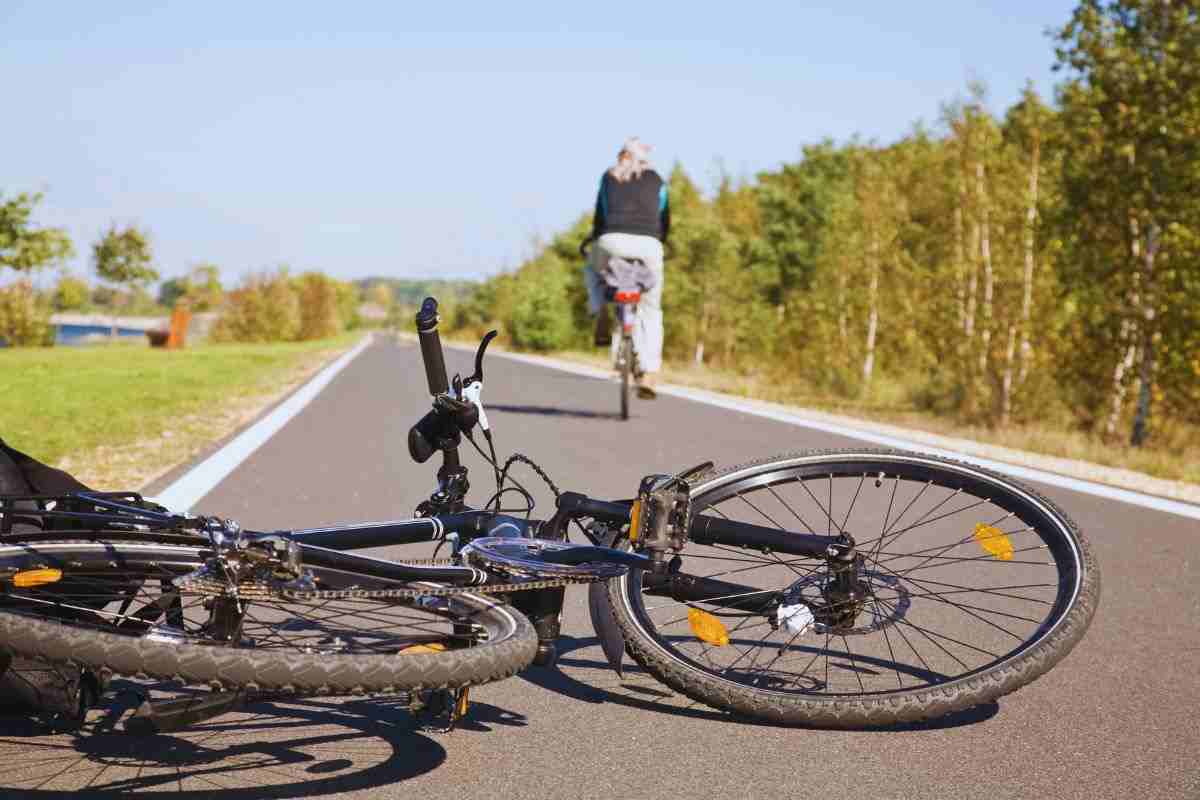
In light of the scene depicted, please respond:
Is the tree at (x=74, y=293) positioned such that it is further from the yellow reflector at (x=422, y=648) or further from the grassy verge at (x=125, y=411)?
the yellow reflector at (x=422, y=648)

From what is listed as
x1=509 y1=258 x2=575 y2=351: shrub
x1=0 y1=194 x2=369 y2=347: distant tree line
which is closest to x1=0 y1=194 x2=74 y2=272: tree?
x1=0 y1=194 x2=369 y2=347: distant tree line

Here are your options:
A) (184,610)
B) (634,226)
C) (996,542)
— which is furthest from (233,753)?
(634,226)

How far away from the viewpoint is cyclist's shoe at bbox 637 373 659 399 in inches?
471

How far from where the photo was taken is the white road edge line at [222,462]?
22.1 feet

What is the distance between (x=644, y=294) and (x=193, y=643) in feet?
30.5

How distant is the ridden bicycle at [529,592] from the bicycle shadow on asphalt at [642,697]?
0.14 meters

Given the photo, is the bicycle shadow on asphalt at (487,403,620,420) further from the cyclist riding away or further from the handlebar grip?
the handlebar grip

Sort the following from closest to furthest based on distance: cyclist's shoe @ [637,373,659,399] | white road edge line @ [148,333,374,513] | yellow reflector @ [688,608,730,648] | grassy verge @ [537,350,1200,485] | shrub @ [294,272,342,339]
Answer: yellow reflector @ [688,608,730,648] → white road edge line @ [148,333,374,513] → grassy verge @ [537,350,1200,485] → cyclist's shoe @ [637,373,659,399] → shrub @ [294,272,342,339]

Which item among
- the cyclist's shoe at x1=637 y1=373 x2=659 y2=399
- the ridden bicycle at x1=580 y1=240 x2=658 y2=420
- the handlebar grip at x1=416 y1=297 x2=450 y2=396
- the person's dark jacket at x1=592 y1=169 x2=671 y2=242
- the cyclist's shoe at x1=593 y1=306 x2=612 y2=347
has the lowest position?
the cyclist's shoe at x1=637 y1=373 x2=659 y2=399

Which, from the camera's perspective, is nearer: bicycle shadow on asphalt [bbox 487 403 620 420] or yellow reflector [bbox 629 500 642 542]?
yellow reflector [bbox 629 500 642 542]

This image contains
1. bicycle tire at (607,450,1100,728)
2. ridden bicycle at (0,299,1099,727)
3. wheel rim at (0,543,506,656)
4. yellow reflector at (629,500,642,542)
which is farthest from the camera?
yellow reflector at (629,500,642,542)

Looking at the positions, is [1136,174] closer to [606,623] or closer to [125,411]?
[125,411]

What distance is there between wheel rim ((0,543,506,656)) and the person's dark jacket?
27.7 feet

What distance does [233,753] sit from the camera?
2.94 metres
